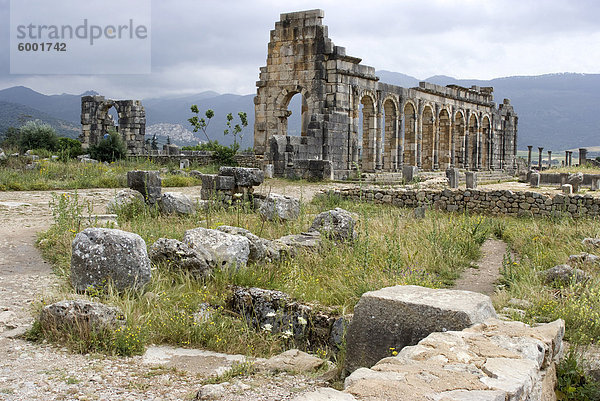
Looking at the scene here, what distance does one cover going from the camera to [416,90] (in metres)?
29.5

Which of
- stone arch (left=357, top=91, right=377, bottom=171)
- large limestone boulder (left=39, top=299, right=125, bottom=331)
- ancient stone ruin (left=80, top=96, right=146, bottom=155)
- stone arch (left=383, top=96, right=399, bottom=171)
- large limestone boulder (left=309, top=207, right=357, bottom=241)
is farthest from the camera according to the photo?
ancient stone ruin (left=80, top=96, right=146, bottom=155)

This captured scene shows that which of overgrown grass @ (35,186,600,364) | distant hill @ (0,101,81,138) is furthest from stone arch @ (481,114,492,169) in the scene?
distant hill @ (0,101,81,138)

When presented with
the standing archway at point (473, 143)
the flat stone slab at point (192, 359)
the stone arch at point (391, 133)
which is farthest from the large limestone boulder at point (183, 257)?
the standing archway at point (473, 143)

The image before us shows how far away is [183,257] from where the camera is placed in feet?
22.9

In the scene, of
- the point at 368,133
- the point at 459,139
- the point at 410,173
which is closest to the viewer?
the point at 410,173

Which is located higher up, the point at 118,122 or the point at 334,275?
the point at 118,122

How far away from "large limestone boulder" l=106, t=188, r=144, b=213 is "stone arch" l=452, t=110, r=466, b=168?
27.1 meters

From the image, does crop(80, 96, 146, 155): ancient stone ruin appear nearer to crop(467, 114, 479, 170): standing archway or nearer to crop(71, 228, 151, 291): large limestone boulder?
crop(467, 114, 479, 170): standing archway

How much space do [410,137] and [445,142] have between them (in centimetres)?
574

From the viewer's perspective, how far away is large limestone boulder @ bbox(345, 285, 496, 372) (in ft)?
14.9

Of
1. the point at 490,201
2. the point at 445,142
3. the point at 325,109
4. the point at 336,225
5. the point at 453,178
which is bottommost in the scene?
the point at 336,225

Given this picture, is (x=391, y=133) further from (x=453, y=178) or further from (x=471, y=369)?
(x=471, y=369)

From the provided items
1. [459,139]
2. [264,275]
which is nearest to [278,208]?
[264,275]

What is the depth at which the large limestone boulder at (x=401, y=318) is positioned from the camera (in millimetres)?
4547
